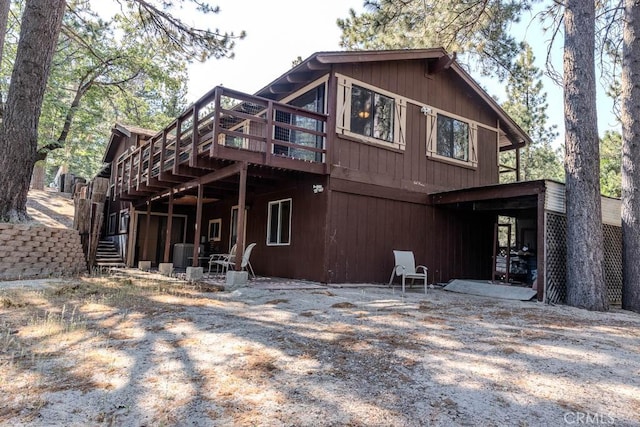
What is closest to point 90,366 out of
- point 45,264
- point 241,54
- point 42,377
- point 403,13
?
point 42,377

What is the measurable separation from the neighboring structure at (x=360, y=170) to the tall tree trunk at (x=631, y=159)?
1.36m

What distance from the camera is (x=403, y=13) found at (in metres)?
9.45

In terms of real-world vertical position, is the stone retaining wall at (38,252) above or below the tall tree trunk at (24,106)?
below

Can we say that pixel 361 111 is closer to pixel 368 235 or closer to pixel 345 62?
pixel 345 62

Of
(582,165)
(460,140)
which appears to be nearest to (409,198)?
(460,140)

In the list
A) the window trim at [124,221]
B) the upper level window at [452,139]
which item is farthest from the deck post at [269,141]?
the window trim at [124,221]

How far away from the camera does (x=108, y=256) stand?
12312 mm

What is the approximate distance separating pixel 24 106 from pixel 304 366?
Result: 856 cm

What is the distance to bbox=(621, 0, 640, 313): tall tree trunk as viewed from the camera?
6473 millimetres

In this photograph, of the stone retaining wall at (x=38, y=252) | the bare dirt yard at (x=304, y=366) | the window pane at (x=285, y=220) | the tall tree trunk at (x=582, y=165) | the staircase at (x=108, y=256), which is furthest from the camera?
the staircase at (x=108, y=256)

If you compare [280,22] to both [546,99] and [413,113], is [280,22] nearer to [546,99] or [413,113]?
[413,113]

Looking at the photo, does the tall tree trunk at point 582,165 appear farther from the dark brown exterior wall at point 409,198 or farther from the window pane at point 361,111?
the window pane at point 361,111

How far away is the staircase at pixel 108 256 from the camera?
11291 mm

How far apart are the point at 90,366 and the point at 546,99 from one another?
23053mm
